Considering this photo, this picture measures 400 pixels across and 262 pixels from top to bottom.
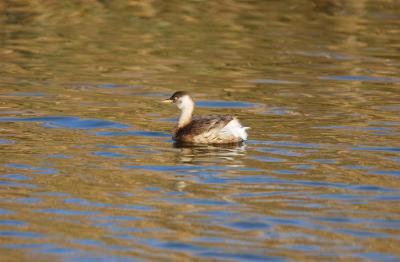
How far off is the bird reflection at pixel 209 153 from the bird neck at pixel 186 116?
570 mm

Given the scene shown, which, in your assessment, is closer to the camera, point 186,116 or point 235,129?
point 235,129

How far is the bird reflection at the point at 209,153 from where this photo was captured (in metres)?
13.2

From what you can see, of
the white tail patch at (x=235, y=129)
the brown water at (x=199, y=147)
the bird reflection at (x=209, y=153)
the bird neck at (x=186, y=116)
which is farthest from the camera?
the bird neck at (x=186, y=116)

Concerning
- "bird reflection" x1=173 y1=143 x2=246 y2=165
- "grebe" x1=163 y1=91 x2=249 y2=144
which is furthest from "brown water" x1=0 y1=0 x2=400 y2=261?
"grebe" x1=163 y1=91 x2=249 y2=144

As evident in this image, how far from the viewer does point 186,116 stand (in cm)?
1494

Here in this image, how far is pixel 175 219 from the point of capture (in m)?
10.2

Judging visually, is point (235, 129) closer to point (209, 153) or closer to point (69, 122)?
point (209, 153)

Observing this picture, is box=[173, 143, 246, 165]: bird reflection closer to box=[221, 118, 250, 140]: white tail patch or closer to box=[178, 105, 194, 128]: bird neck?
box=[221, 118, 250, 140]: white tail patch

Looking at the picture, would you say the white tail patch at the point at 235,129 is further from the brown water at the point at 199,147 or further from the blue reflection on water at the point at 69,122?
the blue reflection on water at the point at 69,122

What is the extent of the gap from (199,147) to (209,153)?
513 mm

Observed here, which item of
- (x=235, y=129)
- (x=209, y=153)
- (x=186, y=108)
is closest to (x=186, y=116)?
(x=186, y=108)

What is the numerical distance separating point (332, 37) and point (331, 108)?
720 centimetres

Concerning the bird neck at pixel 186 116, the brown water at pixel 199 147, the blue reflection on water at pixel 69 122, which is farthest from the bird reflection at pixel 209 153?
the blue reflection on water at pixel 69 122

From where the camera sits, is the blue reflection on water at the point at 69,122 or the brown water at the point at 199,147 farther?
the blue reflection on water at the point at 69,122
